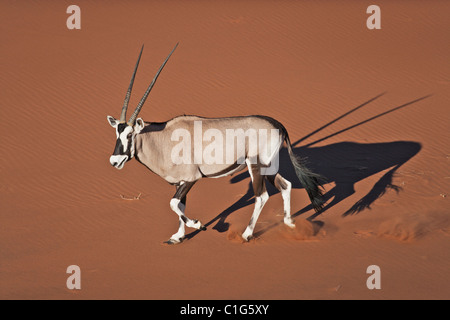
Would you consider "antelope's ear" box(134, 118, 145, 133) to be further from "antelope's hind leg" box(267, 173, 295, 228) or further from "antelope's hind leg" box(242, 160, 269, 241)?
"antelope's hind leg" box(267, 173, 295, 228)

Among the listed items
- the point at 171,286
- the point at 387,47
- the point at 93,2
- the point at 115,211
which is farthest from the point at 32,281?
the point at 93,2

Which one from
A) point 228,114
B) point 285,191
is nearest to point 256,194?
point 285,191

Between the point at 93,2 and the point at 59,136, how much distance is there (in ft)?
28.9

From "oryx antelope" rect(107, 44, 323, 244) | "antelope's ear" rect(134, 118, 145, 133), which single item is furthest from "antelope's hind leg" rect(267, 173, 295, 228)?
"antelope's ear" rect(134, 118, 145, 133)

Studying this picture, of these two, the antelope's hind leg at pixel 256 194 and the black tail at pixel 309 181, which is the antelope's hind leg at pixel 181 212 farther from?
the black tail at pixel 309 181

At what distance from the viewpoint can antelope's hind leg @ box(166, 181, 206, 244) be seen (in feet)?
27.1

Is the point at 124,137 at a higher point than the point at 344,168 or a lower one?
higher

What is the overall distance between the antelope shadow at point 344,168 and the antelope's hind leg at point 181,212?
0.26m

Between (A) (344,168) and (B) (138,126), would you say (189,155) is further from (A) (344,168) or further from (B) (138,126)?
(A) (344,168)

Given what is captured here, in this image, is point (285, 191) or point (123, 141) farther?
point (285, 191)

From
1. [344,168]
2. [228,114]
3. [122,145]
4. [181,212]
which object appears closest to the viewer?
[122,145]

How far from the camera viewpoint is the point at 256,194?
28.2 feet

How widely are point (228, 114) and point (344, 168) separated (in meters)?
4.26

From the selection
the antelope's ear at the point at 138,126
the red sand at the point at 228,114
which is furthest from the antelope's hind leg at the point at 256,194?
the antelope's ear at the point at 138,126
